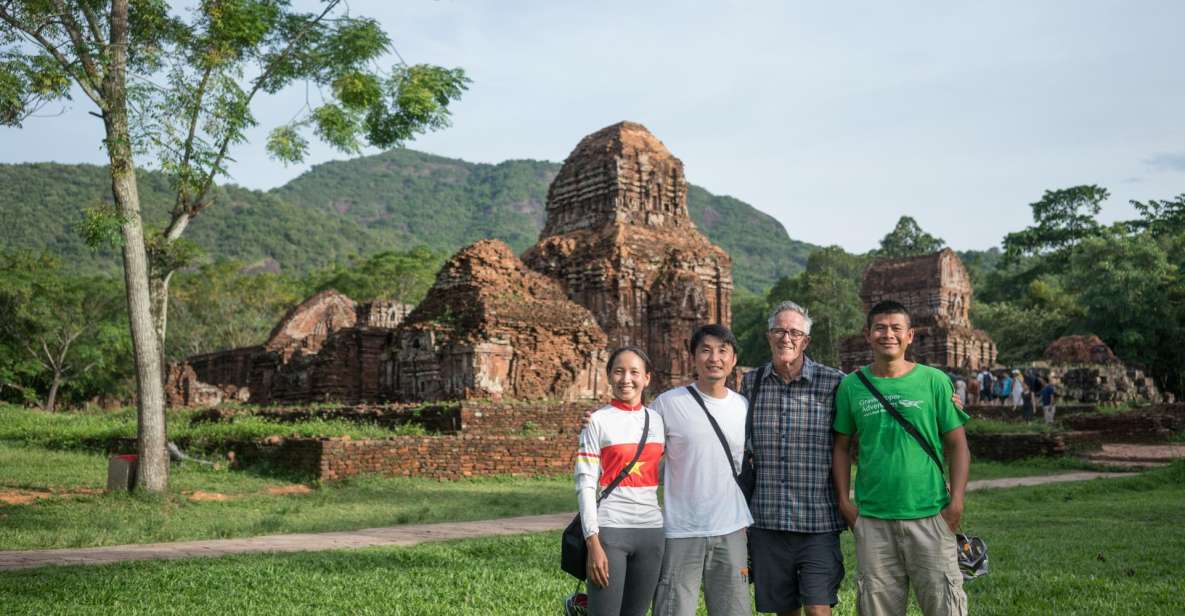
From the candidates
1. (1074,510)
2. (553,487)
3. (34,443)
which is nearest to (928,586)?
(1074,510)

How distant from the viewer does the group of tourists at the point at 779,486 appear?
12.2ft

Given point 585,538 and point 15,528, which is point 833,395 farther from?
point 15,528

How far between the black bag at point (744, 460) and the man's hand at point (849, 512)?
349mm

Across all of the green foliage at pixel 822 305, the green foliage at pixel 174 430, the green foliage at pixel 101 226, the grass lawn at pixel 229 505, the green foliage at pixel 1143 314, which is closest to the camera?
the grass lawn at pixel 229 505

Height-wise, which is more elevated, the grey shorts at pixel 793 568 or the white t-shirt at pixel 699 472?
the white t-shirt at pixel 699 472

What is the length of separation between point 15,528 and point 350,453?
466 centimetres

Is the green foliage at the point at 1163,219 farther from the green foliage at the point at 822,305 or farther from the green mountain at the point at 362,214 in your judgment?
the green mountain at the point at 362,214

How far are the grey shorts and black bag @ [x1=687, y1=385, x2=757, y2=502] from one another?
184mm

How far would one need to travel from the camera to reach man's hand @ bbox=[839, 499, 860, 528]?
3.86 m

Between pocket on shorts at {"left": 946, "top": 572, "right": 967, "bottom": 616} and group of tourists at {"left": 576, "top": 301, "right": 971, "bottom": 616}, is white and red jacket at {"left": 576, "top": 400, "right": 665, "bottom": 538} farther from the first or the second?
pocket on shorts at {"left": 946, "top": 572, "right": 967, "bottom": 616}

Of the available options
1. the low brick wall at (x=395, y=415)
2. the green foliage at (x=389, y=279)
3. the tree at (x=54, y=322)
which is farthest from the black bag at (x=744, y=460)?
the green foliage at (x=389, y=279)

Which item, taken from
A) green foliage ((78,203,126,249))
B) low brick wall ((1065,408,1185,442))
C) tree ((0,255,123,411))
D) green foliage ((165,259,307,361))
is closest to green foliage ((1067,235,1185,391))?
low brick wall ((1065,408,1185,442))

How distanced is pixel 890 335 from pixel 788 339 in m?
0.40

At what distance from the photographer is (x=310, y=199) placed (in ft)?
483
